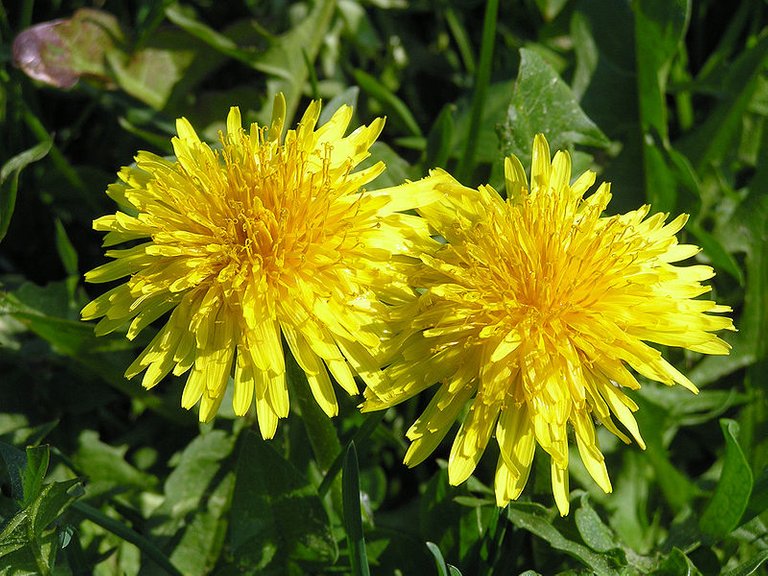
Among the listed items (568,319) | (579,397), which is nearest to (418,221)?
(568,319)

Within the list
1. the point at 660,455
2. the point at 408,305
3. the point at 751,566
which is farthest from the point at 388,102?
the point at 751,566

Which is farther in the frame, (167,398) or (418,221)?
(167,398)

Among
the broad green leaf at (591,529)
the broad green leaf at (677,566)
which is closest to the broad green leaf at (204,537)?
the broad green leaf at (591,529)

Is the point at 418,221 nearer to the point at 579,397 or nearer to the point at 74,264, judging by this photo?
the point at 579,397

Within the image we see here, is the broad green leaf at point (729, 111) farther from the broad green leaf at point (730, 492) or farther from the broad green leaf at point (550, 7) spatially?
the broad green leaf at point (730, 492)

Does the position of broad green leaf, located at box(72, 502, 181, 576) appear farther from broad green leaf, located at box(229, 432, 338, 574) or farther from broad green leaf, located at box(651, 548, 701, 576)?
broad green leaf, located at box(651, 548, 701, 576)

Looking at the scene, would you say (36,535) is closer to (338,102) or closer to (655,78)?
(338,102)
